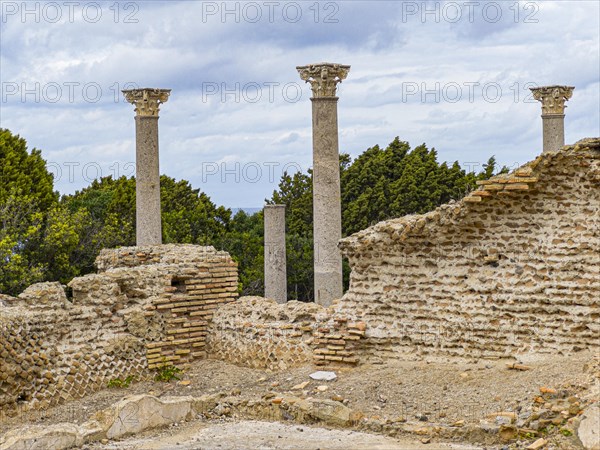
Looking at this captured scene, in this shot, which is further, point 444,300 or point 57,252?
point 57,252

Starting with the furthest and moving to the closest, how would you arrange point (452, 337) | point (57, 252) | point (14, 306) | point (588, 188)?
1. point (57, 252)
2. point (14, 306)
3. point (452, 337)
4. point (588, 188)

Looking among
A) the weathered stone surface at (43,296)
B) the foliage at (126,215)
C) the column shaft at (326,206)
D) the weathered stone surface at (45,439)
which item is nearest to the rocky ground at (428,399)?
the weathered stone surface at (45,439)

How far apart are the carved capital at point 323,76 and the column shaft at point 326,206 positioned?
0.44ft

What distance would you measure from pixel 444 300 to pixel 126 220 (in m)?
18.9

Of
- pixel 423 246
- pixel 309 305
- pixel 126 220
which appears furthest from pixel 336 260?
pixel 126 220

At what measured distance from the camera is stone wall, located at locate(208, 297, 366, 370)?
44.5 ft

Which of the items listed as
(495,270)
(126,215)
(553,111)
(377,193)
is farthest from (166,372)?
(377,193)

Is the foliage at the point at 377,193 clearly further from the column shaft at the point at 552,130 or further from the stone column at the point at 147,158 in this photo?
the stone column at the point at 147,158

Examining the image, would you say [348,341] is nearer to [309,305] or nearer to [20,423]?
[309,305]

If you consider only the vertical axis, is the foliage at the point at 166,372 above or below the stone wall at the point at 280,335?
below

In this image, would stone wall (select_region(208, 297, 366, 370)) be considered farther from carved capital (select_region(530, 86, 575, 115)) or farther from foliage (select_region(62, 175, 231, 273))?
foliage (select_region(62, 175, 231, 273))

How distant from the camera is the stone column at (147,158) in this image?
69.7 ft

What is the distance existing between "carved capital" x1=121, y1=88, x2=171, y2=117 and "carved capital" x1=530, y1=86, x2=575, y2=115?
8.51 metres

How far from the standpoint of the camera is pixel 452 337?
12773 mm
